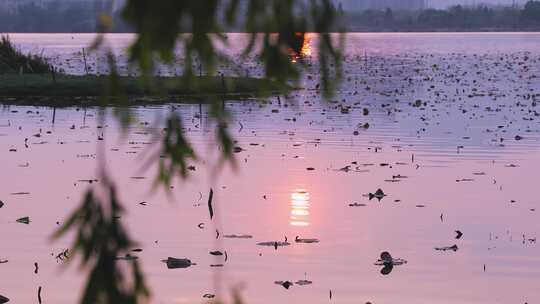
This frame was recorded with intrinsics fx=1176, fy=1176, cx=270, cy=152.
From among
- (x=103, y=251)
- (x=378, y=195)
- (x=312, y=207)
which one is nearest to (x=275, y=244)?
(x=312, y=207)

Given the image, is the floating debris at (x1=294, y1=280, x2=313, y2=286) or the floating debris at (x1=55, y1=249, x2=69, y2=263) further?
the floating debris at (x1=55, y1=249, x2=69, y2=263)

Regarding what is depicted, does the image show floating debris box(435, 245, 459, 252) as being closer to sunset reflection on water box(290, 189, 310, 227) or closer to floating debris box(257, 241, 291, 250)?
floating debris box(257, 241, 291, 250)

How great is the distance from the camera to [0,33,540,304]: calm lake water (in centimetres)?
1329

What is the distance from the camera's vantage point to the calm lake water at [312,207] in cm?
1329

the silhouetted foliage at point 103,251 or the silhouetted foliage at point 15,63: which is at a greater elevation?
the silhouetted foliage at point 103,251

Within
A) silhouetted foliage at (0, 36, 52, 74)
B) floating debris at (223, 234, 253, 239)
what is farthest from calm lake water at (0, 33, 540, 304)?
silhouetted foliage at (0, 36, 52, 74)

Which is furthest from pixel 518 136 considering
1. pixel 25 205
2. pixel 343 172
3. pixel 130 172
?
pixel 25 205

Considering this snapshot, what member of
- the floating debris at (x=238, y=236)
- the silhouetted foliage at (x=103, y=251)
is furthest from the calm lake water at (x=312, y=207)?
the silhouetted foliage at (x=103, y=251)

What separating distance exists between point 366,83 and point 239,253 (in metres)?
51.0

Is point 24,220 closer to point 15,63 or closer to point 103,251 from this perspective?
point 103,251

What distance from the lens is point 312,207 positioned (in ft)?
62.5

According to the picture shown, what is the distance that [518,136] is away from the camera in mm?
31297

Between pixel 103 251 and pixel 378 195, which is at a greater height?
pixel 103 251

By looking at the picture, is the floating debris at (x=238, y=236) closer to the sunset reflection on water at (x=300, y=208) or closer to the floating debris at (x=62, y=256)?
the sunset reflection on water at (x=300, y=208)
